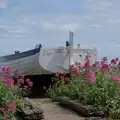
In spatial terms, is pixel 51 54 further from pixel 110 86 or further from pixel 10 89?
pixel 10 89

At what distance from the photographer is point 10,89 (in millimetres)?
8039

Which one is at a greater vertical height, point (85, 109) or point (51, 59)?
point (51, 59)

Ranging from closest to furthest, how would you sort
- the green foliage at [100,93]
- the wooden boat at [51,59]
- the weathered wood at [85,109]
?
the weathered wood at [85,109]
the green foliage at [100,93]
the wooden boat at [51,59]

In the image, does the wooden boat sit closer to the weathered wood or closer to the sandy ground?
the sandy ground

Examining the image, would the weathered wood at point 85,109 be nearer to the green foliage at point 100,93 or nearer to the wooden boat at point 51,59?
the green foliage at point 100,93

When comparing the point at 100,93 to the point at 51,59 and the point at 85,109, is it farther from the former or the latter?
the point at 51,59

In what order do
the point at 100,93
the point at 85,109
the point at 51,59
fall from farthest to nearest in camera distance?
the point at 51,59 → the point at 100,93 → the point at 85,109

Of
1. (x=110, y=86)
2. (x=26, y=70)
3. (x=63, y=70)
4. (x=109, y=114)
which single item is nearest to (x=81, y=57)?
(x=63, y=70)

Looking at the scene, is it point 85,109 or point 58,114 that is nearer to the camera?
point 85,109

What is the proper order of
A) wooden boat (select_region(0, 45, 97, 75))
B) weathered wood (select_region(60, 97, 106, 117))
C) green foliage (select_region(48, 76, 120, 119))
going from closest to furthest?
weathered wood (select_region(60, 97, 106, 117))
green foliage (select_region(48, 76, 120, 119))
wooden boat (select_region(0, 45, 97, 75))

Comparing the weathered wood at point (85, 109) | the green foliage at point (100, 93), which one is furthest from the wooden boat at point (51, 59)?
the weathered wood at point (85, 109)

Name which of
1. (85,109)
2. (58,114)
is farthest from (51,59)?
(85,109)

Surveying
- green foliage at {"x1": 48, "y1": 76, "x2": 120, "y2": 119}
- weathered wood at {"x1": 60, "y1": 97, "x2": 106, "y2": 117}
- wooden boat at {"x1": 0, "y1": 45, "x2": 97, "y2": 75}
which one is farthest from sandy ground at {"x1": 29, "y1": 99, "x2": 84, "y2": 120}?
wooden boat at {"x1": 0, "y1": 45, "x2": 97, "y2": 75}

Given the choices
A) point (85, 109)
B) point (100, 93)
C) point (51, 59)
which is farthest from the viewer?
point (51, 59)
